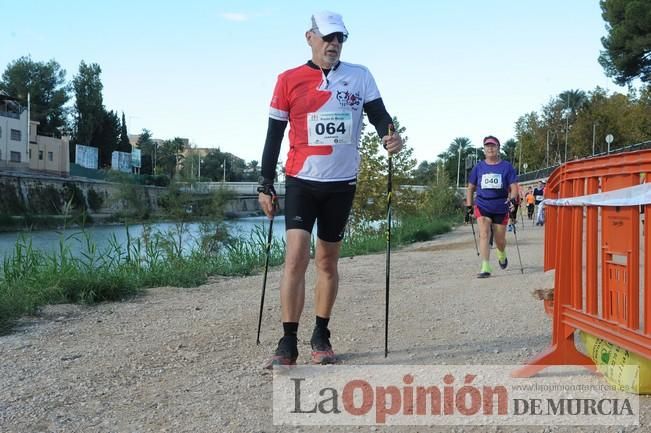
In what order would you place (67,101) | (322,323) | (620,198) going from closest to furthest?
(620,198) → (322,323) → (67,101)

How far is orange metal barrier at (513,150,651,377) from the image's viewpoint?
3.33 m

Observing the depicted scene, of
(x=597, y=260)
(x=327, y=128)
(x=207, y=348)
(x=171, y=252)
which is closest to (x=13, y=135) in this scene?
(x=171, y=252)

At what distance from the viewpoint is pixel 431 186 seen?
37750 mm

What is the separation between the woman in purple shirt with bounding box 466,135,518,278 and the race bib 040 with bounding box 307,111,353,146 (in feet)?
17.7

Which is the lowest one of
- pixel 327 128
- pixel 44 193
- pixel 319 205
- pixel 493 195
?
pixel 319 205

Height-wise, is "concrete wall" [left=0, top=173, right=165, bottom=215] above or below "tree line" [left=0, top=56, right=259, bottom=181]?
below

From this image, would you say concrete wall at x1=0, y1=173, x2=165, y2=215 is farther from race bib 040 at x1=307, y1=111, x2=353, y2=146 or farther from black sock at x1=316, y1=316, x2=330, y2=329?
race bib 040 at x1=307, y1=111, x2=353, y2=146

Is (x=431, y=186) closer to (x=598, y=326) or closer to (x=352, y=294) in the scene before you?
(x=352, y=294)

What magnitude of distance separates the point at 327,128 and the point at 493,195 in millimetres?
5625

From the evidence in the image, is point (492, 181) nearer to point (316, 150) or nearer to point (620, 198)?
point (316, 150)

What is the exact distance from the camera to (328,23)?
4.39m

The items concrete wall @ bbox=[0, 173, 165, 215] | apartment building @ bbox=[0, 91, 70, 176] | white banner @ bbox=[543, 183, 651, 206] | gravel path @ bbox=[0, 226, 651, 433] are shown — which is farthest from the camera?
apartment building @ bbox=[0, 91, 70, 176]

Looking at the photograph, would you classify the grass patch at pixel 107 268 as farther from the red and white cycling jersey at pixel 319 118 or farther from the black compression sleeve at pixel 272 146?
the red and white cycling jersey at pixel 319 118

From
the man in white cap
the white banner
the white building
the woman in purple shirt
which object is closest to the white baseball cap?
the man in white cap
